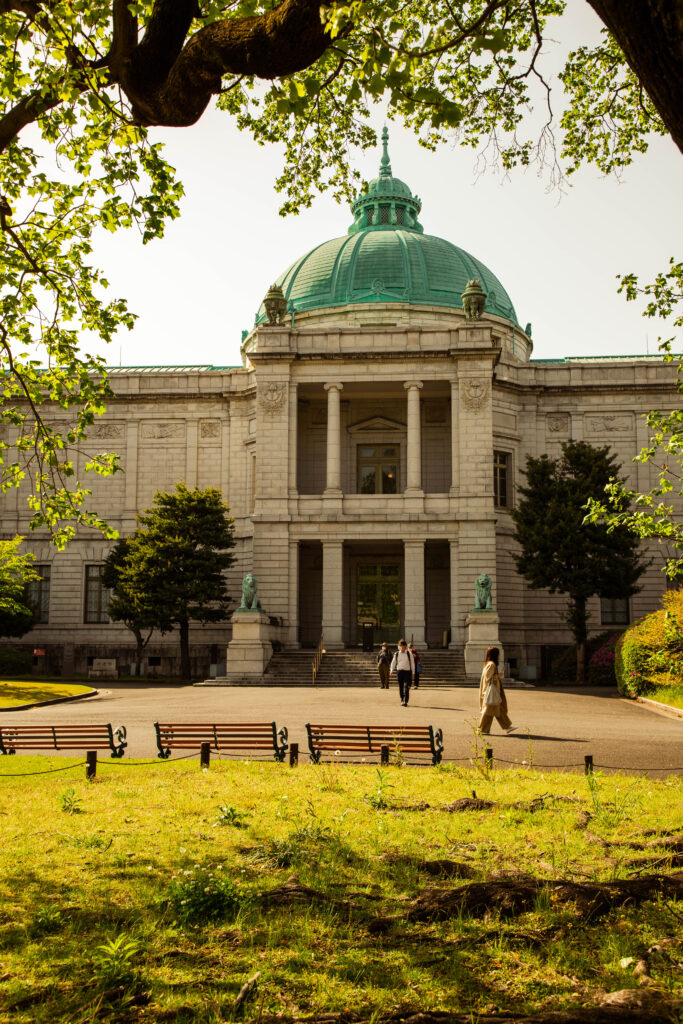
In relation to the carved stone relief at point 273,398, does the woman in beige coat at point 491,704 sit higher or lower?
lower

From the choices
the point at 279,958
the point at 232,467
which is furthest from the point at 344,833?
the point at 232,467

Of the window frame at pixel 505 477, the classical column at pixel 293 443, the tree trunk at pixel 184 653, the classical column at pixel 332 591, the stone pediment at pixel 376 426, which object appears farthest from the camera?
the window frame at pixel 505 477

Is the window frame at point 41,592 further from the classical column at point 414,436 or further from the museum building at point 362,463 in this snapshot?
the classical column at point 414,436

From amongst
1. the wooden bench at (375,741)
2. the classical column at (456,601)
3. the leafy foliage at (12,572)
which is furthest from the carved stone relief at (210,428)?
the wooden bench at (375,741)

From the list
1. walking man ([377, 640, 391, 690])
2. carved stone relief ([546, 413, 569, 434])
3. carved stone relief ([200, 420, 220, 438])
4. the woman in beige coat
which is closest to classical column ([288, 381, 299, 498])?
carved stone relief ([200, 420, 220, 438])

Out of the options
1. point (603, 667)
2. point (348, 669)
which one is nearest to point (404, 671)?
point (348, 669)

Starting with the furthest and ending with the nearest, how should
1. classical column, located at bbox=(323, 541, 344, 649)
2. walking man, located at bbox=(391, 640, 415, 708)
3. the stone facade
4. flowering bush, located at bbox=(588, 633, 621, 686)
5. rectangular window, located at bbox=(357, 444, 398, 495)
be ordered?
1. rectangular window, located at bbox=(357, 444, 398, 495)
2. the stone facade
3. classical column, located at bbox=(323, 541, 344, 649)
4. flowering bush, located at bbox=(588, 633, 621, 686)
5. walking man, located at bbox=(391, 640, 415, 708)

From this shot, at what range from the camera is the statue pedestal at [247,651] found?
3253 cm

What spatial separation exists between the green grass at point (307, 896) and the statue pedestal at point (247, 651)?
69.4 feet

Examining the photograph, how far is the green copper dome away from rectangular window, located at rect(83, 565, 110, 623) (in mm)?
18412

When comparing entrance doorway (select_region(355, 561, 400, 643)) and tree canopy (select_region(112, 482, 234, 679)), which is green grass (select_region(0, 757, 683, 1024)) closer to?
tree canopy (select_region(112, 482, 234, 679))

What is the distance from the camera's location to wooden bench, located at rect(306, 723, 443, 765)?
12.8 metres

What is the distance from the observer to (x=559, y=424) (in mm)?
44969

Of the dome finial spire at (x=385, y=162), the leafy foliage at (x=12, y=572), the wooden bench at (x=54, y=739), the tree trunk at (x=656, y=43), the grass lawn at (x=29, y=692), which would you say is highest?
the dome finial spire at (x=385, y=162)
